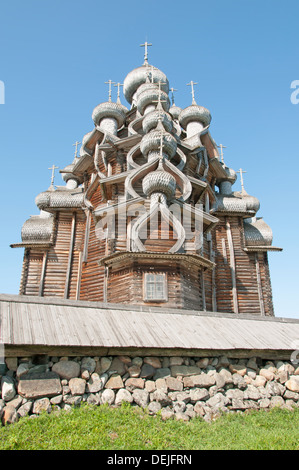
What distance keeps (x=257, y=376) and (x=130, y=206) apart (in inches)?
301

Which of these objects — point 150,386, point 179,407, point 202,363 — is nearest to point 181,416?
point 179,407

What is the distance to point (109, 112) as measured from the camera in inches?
640

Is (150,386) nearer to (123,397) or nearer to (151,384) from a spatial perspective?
(151,384)

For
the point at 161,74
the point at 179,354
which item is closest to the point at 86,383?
the point at 179,354

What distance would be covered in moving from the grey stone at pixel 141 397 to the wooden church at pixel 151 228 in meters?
5.50

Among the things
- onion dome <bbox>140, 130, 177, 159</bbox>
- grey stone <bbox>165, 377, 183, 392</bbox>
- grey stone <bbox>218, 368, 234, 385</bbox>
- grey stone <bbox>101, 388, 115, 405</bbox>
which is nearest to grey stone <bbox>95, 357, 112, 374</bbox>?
grey stone <bbox>101, 388, 115, 405</bbox>

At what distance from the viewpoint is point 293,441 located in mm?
3857

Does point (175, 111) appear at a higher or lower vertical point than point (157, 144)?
higher

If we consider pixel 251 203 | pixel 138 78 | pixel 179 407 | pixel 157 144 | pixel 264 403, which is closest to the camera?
pixel 179 407

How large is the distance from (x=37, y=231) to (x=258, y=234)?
10.2m

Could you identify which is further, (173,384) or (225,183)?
→ (225,183)

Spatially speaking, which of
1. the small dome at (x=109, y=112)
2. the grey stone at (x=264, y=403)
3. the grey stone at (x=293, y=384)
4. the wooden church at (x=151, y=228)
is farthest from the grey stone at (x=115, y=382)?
the small dome at (x=109, y=112)

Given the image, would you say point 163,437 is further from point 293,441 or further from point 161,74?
point 161,74

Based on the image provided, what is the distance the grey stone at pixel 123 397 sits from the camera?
4515mm
